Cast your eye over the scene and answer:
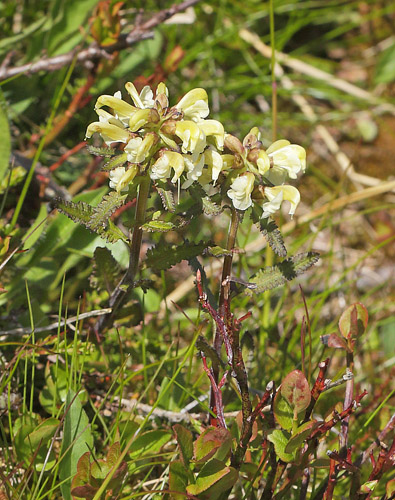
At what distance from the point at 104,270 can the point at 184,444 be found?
1.88 feet

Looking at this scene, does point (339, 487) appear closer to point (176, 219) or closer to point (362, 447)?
point (362, 447)

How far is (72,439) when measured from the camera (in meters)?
1.46

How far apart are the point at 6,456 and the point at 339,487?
929 mm

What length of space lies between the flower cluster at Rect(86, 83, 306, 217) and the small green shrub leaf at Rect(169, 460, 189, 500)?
0.61m

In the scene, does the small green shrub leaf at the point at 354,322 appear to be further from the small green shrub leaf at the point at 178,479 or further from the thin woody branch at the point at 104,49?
the thin woody branch at the point at 104,49

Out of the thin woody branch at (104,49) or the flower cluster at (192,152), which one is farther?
the thin woody branch at (104,49)

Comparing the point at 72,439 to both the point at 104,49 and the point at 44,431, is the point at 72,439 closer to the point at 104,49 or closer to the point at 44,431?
the point at 44,431

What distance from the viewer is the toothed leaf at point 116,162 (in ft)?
4.43

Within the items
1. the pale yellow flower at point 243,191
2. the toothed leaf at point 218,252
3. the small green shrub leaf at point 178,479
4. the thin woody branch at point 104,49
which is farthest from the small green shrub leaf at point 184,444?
the thin woody branch at point 104,49

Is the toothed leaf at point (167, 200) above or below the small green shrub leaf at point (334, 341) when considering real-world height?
above

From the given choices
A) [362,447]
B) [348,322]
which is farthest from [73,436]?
[362,447]

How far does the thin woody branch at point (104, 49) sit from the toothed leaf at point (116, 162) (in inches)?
39.4

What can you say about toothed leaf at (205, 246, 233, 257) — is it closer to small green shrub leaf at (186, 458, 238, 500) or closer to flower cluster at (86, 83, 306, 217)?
flower cluster at (86, 83, 306, 217)

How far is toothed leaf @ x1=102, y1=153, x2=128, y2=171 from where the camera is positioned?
135 centimetres
